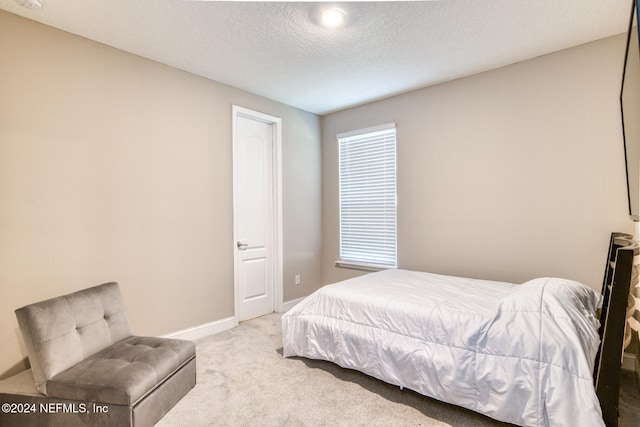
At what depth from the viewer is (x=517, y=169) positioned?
3.06m

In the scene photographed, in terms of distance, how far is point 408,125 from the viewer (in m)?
3.79

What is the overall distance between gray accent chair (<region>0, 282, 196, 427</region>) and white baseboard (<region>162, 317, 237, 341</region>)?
91cm

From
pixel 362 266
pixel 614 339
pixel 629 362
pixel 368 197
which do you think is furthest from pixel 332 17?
pixel 629 362

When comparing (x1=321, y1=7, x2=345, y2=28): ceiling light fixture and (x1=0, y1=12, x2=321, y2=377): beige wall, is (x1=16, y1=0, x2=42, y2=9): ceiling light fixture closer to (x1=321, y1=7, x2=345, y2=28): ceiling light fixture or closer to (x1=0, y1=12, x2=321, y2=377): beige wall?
(x1=0, y1=12, x2=321, y2=377): beige wall

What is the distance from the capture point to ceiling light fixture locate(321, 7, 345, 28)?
2.22 metres

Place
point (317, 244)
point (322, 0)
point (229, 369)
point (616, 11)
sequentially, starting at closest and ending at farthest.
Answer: point (322, 0) < point (616, 11) < point (229, 369) < point (317, 244)

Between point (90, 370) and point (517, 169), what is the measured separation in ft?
12.1

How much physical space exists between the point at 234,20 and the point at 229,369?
2715mm

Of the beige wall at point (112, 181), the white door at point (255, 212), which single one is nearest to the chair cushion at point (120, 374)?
the beige wall at point (112, 181)

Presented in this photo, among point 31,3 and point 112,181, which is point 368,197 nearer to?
point 112,181

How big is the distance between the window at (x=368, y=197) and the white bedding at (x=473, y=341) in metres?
1.36

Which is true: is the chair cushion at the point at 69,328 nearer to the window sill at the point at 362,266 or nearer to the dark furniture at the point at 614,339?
the window sill at the point at 362,266

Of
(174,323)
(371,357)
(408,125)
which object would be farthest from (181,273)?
(408,125)

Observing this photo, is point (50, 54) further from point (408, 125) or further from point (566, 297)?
point (566, 297)
